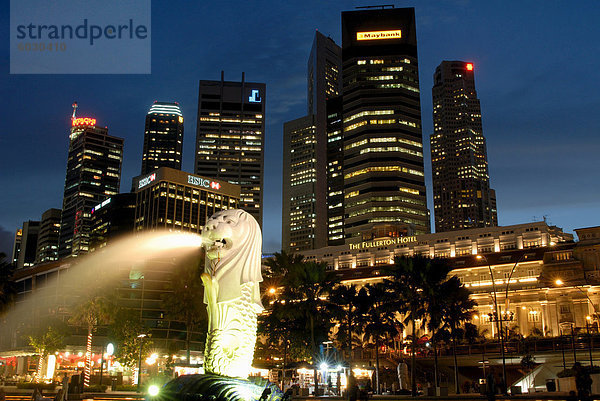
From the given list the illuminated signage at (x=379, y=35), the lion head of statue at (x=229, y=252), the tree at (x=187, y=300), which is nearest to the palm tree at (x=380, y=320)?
the tree at (x=187, y=300)

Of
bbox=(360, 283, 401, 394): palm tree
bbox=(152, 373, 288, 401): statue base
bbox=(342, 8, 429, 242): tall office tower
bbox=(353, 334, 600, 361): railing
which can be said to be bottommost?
bbox=(152, 373, 288, 401): statue base

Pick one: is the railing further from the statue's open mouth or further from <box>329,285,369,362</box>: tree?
the statue's open mouth

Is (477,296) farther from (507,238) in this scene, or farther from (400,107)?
(400,107)

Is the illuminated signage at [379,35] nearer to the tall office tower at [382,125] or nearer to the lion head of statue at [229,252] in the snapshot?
the tall office tower at [382,125]

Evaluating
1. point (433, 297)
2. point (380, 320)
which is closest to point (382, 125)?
point (380, 320)

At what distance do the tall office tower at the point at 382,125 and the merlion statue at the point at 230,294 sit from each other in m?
157

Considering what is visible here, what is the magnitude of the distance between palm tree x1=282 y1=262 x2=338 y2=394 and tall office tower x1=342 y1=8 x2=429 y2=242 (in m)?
119

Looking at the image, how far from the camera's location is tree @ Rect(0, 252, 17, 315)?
5406 cm

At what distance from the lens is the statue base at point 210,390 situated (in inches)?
589

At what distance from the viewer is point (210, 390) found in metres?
15.1

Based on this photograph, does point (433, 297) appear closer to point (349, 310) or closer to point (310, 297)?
point (349, 310)

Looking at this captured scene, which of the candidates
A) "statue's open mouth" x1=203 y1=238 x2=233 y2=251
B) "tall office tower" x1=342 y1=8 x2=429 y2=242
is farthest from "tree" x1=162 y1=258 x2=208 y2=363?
"tall office tower" x1=342 y1=8 x2=429 y2=242

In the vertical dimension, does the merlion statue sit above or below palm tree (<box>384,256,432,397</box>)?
below

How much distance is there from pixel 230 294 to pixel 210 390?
3.36m
